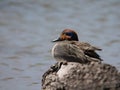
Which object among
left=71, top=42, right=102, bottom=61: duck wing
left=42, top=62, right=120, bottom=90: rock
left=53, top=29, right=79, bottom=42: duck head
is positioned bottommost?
left=42, top=62, right=120, bottom=90: rock

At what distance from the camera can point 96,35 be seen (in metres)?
12.0

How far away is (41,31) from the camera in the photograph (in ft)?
40.3

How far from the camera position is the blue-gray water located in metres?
10.1

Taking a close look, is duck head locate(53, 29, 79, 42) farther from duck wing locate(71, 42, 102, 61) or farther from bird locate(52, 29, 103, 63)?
duck wing locate(71, 42, 102, 61)

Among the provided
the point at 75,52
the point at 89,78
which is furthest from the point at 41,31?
the point at 89,78

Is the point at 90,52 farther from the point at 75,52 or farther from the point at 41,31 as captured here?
the point at 41,31

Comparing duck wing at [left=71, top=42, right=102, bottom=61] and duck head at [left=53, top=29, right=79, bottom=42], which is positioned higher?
duck head at [left=53, top=29, right=79, bottom=42]

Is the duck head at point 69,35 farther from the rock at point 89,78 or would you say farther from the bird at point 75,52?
the rock at point 89,78

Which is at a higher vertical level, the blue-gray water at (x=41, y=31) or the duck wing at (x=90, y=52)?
the blue-gray water at (x=41, y=31)

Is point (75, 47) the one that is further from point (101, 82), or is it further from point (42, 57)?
point (42, 57)

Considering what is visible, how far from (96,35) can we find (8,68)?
8.49 ft

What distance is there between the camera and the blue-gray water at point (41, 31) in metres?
10.1

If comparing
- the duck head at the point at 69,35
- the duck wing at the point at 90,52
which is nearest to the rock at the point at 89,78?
the duck wing at the point at 90,52

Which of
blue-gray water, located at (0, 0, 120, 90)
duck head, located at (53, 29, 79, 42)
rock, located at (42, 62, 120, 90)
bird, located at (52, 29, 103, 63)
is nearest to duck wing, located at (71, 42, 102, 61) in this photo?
bird, located at (52, 29, 103, 63)
